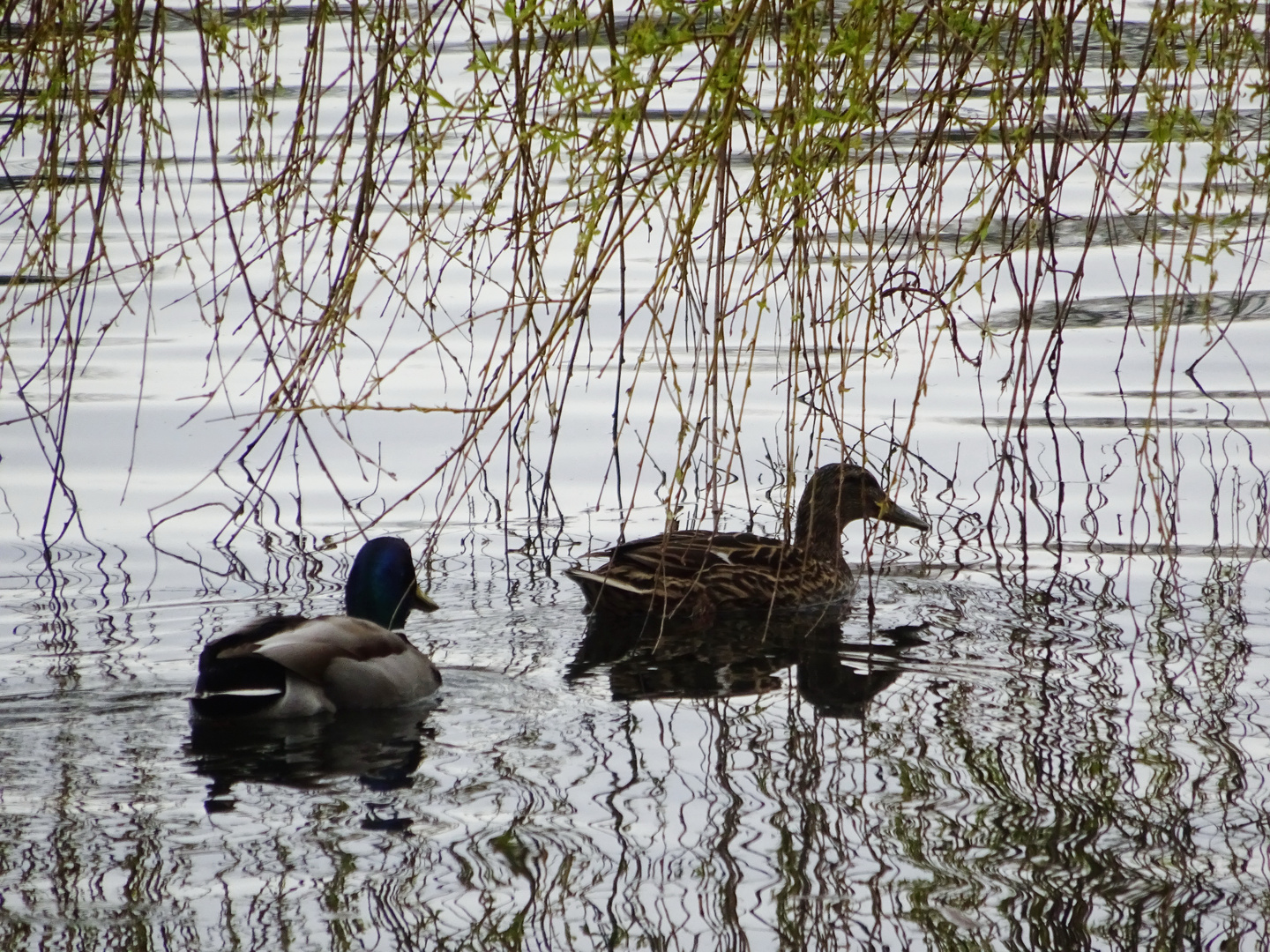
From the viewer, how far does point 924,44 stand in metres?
4.39

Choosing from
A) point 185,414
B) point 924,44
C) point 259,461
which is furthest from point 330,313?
point 185,414

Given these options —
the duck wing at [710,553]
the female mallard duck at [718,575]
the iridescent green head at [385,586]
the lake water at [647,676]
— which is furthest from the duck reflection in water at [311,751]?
the duck wing at [710,553]

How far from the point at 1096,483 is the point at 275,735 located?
4212 millimetres

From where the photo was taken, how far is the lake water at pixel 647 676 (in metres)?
4.34

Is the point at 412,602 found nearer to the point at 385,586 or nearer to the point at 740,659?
the point at 385,586

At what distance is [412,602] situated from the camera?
6.85 m

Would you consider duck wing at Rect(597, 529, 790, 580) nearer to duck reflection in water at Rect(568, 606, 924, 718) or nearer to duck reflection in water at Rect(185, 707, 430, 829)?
duck reflection in water at Rect(568, 606, 924, 718)

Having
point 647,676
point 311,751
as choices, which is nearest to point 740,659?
point 647,676

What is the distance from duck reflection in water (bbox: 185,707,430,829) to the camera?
17.4 ft

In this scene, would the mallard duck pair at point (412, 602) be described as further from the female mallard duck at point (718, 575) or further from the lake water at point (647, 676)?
the lake water at point (647, 676)

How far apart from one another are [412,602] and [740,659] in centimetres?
124

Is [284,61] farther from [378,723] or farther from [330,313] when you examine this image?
[330,313]

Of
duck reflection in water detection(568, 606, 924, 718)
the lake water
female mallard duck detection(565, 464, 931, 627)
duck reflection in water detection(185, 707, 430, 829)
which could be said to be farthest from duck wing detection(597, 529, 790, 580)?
duck reflection in water detection(185, 707, 430, 829)

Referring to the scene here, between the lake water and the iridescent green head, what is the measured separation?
176 mm
